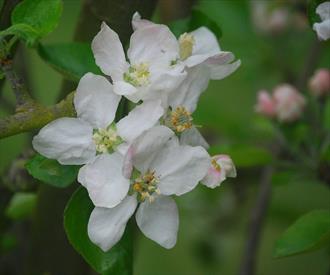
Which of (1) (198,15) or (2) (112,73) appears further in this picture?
(1) (198,15)

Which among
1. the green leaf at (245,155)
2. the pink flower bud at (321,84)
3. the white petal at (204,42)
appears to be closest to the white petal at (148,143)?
the white petal at (204,42)

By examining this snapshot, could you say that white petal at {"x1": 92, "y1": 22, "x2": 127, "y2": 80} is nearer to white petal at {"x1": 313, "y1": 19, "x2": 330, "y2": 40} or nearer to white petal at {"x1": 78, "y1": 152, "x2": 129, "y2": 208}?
white petal at {"x1": 78, "y1": 152, "x2": 129, "y2": 208}

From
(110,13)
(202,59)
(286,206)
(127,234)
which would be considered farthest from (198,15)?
(286,206)

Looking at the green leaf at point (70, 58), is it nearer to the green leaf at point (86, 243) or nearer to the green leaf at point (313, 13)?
the green leaf at point (86, 243)

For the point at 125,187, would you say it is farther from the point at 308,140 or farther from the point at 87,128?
the point at 308,140

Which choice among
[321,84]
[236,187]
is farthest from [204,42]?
[236,187]

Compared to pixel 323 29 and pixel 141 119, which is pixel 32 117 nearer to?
pixel 141 119
